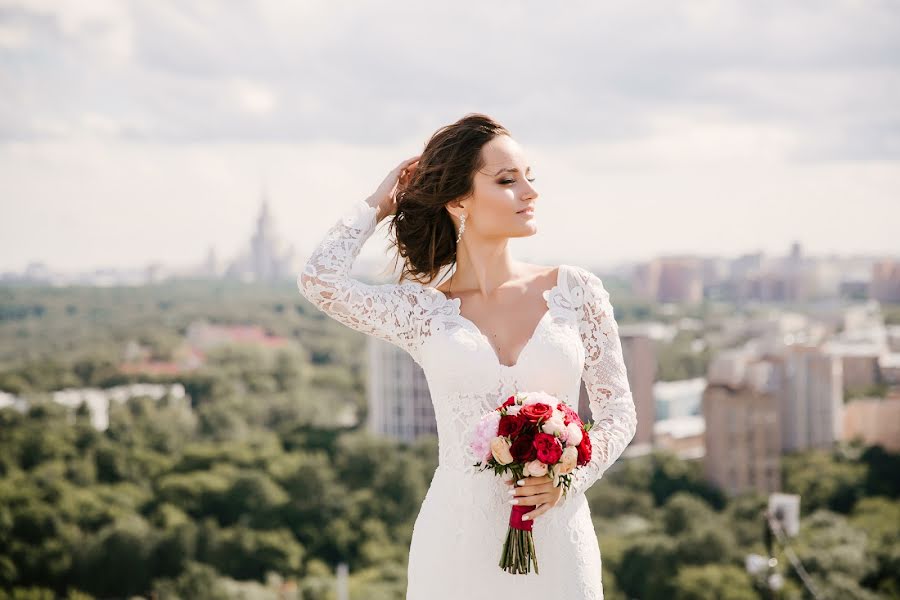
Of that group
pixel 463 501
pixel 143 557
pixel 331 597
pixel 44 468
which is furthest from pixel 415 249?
pixel 44 468

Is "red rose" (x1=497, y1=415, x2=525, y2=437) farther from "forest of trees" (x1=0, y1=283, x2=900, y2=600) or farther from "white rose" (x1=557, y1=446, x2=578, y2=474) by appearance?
"forest of trees" (x1=0, y1=283, x2=900, y2=600)

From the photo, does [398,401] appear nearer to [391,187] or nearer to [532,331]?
[391,187]

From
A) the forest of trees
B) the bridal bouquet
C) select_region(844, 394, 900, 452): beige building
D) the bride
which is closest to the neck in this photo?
the bride

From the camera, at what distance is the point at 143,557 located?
25.9m

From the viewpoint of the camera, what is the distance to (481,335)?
6.82 feet

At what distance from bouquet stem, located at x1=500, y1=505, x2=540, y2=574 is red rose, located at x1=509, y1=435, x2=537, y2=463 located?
103 millimetres

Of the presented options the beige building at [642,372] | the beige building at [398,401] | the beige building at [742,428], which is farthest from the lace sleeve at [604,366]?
the beige building at [398,401]

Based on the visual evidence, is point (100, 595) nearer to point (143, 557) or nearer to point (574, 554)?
point (143, 557)

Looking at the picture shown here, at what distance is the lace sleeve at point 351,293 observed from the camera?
6.97 feet

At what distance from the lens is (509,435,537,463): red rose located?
188cm

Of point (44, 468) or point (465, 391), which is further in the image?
point (44, 468)

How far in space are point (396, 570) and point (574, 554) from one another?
23642 mm

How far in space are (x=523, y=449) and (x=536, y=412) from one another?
0.06 metres

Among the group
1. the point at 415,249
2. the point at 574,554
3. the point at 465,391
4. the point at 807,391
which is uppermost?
the point at 415,249
